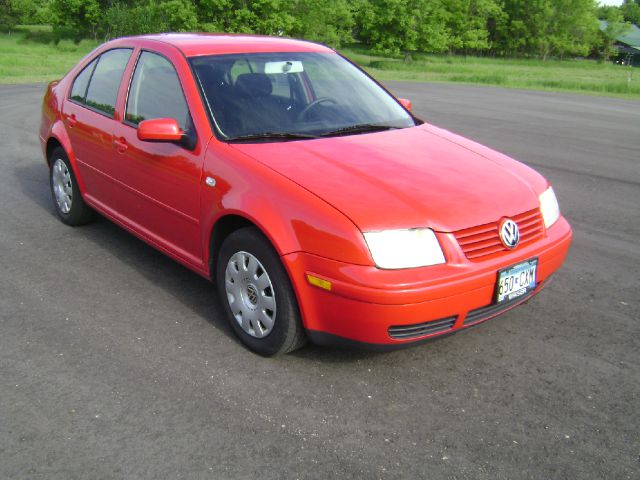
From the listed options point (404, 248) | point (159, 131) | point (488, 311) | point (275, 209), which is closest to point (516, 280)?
point (488, 311)

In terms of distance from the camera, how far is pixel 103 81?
5234 millimetres

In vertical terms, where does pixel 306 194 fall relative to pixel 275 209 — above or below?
above

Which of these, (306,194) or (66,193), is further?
(66,193)

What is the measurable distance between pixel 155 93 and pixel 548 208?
8.86ft

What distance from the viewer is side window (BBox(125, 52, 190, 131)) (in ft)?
13.9

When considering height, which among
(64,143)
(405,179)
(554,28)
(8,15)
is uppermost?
(554,28)

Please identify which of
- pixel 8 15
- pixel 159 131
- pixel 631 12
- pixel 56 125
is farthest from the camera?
pixel 631 12

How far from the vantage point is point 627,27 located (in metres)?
85.9

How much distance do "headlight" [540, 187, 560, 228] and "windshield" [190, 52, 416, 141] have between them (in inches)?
45.7

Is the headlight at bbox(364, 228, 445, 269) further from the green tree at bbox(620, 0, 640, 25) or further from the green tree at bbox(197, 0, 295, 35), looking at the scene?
the green tree at bbox(620, 0, 640, 25)

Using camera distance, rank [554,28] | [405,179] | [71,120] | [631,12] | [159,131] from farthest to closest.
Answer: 1. [631,12]
2. [554,28]
3. [71,120]
4. [159,131]
5. [405,179]

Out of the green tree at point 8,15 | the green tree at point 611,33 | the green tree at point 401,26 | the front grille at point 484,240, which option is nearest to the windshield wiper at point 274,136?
the front grille at point 484,240

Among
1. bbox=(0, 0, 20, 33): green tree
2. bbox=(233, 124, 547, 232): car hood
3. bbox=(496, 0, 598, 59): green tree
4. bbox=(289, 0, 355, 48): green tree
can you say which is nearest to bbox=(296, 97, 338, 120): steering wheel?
bbox=(233, 124, 547, 232): car hood

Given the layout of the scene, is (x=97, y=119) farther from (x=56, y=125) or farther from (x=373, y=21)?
(x=373, y=21)
